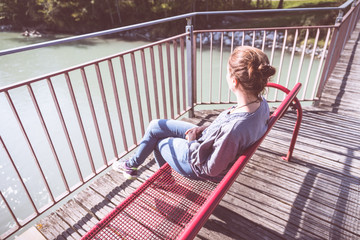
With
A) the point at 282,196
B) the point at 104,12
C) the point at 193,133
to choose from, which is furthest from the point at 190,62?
the point at 104,12

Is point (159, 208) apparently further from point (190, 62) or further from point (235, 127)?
point (190, 62)

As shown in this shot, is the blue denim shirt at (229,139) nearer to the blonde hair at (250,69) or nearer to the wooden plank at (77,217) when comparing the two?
the blonde hair at (250,69)

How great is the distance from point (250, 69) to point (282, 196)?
137 cm

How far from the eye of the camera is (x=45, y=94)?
40.4 ft

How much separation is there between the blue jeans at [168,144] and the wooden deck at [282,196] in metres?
0.58

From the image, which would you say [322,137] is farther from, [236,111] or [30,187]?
[30,187]

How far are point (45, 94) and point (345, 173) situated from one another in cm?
1303

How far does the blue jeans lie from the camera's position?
162 cm

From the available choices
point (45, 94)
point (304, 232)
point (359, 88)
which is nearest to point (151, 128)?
point (304, 232)

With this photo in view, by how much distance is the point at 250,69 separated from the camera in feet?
4.10

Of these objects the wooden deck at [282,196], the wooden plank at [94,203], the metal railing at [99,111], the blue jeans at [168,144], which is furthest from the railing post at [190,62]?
the wooden plank at [94,203]

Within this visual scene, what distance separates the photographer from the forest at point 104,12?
23172mm

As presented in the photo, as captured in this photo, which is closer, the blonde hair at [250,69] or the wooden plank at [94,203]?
the blonde hair at [250,69]

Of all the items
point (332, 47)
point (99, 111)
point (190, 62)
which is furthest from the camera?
point (99, 111)
